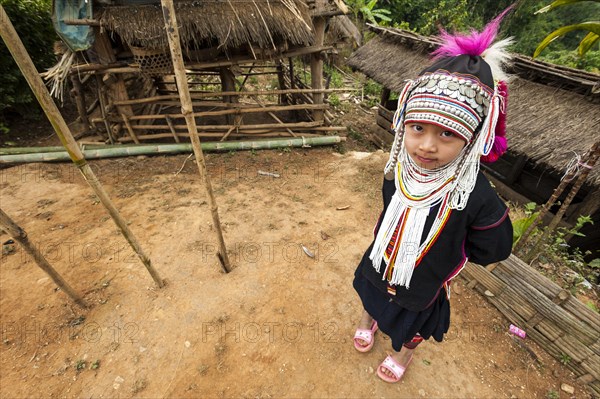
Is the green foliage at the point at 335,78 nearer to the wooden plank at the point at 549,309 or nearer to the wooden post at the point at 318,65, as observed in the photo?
the wooden post at the point at 318,65

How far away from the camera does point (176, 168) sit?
19.9 ft

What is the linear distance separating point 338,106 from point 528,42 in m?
17.4

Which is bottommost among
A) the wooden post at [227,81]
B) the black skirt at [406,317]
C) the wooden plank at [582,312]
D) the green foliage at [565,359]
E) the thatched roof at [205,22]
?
the green foliage at [565,359]

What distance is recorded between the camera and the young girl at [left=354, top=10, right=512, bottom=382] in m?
1.30

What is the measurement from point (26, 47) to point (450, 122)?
1015 centimetres

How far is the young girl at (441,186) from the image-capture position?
130 cm

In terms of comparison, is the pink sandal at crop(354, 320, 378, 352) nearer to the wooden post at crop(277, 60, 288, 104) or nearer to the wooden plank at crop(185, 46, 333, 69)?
the wooden plank at crop(185, 46, 333, 69)

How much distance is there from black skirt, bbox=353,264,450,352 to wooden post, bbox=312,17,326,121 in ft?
19.0

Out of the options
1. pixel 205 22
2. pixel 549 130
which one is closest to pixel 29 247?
pixel 205 22

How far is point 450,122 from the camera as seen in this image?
127 cm

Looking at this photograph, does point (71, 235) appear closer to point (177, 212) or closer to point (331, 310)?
point (177, 212)

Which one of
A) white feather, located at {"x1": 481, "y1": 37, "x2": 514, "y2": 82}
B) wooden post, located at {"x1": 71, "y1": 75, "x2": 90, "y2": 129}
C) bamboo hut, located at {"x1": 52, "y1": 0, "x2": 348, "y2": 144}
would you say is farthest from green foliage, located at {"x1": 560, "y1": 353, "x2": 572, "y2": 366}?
wooden post, located at {"x1": 71, "y1": 75, "x2": 90, "y2": 129}

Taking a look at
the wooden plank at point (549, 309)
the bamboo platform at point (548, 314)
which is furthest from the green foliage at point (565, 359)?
the wooden plank at point (549, 309)

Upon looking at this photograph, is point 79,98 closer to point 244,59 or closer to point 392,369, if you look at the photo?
point 244,59
